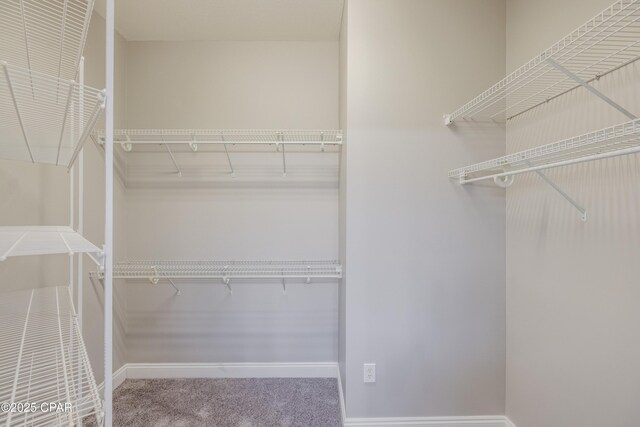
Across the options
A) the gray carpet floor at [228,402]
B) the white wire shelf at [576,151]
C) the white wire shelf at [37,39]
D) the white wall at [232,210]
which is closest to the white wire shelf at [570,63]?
the white wire shelf at [576,151]

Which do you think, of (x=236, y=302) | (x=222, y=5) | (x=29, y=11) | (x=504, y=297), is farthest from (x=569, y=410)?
(x=29, y=11)

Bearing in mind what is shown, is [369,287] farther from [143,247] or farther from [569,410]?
[143,247]

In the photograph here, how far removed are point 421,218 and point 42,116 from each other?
1.68 meters

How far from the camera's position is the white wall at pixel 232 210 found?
2.04 metres


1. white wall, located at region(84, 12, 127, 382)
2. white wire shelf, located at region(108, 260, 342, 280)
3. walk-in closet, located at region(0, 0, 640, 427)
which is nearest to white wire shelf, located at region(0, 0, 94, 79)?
walk-in closet, located at region(0, 0, 640, 427)

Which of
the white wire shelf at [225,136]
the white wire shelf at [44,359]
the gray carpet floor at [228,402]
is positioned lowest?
the gray carpet floor at [228,402]

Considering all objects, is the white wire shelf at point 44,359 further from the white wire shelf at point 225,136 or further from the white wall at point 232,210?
the white wire shelf at point 225,136

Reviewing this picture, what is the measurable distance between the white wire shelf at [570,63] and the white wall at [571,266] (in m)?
0.05

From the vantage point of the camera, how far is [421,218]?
154 cm

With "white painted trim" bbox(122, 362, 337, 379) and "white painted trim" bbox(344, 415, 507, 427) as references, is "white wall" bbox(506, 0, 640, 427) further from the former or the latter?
"white painted trim" bbox(122, 362, 337, 379)

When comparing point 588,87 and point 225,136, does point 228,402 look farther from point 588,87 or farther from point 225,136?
point 588,87

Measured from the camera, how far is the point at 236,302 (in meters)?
2.06

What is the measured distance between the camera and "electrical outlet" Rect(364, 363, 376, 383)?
1512 mm

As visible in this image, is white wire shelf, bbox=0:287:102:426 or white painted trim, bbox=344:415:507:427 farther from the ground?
white wire shelf, bbox=0:287:102:426
